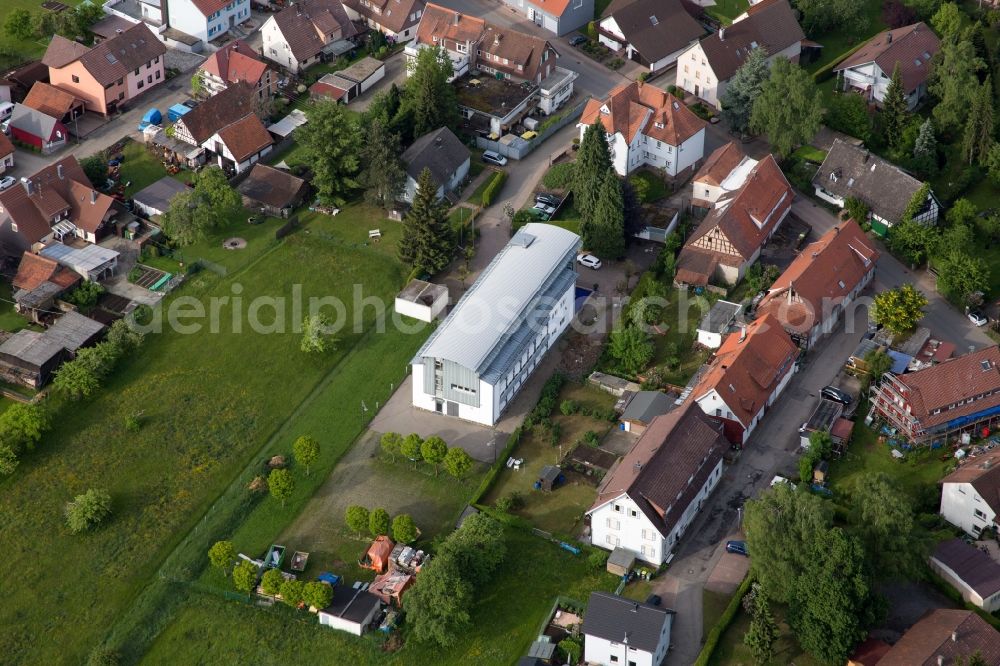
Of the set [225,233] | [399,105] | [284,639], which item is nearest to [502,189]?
[399,105]

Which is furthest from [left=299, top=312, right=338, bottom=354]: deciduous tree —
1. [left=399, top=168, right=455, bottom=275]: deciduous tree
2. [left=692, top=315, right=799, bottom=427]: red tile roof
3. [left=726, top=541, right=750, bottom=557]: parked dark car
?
[left=726, top=541, right=750, bottom=557]: parked dark car

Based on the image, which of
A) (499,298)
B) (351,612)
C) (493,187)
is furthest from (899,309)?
(351,612)

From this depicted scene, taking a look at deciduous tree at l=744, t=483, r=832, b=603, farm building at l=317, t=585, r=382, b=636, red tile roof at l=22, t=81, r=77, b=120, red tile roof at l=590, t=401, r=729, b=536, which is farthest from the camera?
red tile roof at l=22, t=81, r=77, b=120

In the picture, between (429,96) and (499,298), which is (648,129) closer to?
(429,96)

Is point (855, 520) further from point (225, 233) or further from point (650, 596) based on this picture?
point (225, 233)

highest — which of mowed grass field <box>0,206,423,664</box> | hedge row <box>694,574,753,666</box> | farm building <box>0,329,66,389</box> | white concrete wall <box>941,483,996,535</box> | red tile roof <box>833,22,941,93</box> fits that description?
red tile roof <box>833,22,941,93</box>

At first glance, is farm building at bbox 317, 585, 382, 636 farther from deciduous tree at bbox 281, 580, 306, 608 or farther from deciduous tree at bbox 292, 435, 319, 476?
deciduous tree at bbox 292, 435, 319, 476
